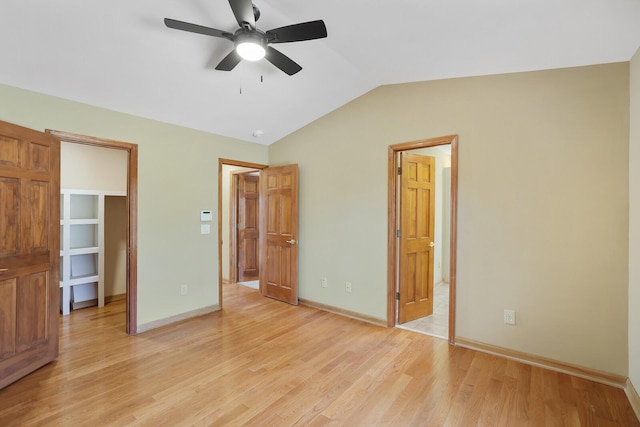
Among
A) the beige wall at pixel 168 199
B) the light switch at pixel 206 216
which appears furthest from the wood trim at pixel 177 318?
the light switch at pixel 206 216

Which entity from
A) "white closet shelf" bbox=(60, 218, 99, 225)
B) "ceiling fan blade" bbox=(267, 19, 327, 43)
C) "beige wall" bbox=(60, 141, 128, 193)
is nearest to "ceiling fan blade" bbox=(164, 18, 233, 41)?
"ceiling fan blade" bbox=(267, 19, 327, 43)

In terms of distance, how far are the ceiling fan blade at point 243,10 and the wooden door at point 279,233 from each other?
2.43m

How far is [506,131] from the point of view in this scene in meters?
2.74

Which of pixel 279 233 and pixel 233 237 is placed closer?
pixel 279 233

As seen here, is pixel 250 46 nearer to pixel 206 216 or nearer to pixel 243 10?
pixel 243 10

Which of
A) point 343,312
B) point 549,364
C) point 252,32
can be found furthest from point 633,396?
point 252,32

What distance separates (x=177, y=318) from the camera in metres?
3.63

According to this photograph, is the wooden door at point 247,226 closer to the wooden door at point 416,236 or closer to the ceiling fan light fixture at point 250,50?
the wooden door at point 416,236

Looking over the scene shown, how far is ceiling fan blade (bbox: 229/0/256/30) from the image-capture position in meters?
1.70

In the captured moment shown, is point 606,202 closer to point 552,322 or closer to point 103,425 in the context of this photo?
point 552,322

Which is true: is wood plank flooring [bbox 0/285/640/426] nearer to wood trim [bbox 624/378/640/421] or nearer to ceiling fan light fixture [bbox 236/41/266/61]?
wood trim [bbox 624/378/640/421]

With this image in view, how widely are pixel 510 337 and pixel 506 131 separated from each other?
192 centimetres

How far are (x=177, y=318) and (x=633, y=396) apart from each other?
4.27 metres

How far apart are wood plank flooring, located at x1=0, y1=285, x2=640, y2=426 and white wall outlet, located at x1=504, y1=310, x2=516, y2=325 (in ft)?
1.15
